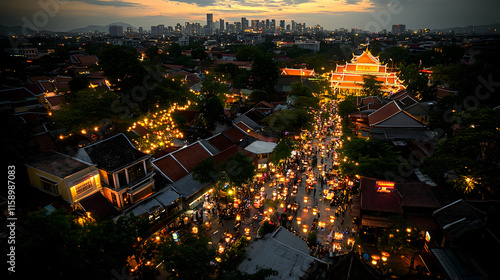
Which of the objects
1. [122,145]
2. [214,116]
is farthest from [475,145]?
[214,116]

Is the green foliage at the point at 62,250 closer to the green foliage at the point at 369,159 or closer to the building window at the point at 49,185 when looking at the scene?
the building window at the point at 49,185

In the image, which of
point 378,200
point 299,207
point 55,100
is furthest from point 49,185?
point 55,100

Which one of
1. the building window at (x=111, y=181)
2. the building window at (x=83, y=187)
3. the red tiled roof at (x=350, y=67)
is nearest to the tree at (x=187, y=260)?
the building window at (x=111, y=181)

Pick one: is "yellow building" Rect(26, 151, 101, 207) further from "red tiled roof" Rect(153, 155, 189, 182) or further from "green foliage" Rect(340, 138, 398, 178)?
"green foliage" Rect(340, 138, 398, 178)

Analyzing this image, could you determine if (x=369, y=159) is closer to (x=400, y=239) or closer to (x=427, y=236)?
(x=427, y=236)

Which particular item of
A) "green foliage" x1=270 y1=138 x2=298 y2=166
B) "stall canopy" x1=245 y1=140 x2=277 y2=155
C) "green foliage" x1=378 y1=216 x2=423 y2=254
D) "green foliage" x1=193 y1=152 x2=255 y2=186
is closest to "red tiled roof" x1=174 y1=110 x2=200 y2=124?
"stall canopy" x1=245 y1=140 x2=277 y2=155

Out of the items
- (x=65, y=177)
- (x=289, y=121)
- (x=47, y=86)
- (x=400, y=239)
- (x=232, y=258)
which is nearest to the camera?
(x=232, y=258)

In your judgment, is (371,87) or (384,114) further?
(371,87)

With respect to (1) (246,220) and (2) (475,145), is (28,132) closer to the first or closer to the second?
(1) (246,220)
